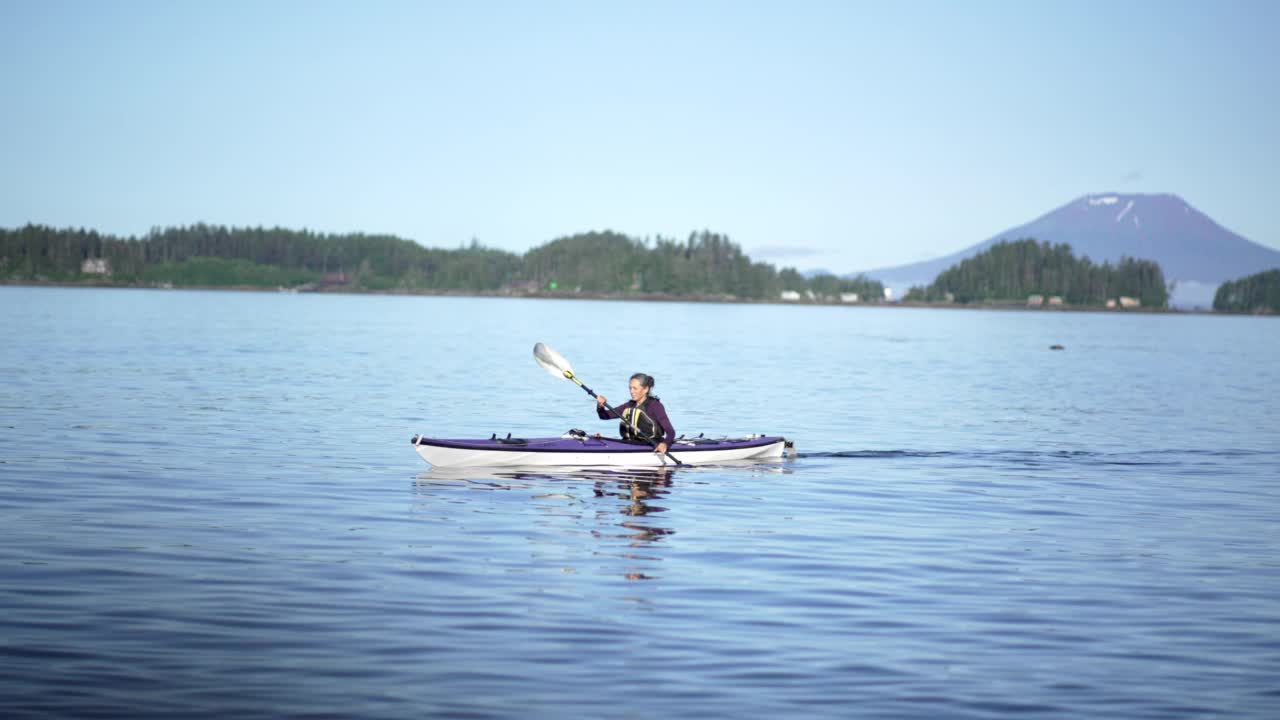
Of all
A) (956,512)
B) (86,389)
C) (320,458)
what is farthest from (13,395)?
(956,512)

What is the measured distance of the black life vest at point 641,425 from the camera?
21969 millimetres

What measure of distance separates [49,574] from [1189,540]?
13.8m

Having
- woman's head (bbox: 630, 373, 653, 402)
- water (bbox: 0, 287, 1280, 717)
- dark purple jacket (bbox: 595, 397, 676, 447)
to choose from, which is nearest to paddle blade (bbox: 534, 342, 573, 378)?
dark purple jacket (bbox: 595, 397, 676, 447)

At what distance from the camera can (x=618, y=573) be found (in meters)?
13.7

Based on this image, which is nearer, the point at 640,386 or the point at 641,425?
the point at 640,386

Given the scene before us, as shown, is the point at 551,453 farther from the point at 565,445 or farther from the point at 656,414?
the point at 656,414

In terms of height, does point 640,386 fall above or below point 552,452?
above

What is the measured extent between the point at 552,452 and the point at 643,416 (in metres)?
1.75

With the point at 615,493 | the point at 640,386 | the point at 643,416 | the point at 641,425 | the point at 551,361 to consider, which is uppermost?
the point at 551,361

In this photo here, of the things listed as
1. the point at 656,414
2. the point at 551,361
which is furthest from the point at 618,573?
the point at 551,361

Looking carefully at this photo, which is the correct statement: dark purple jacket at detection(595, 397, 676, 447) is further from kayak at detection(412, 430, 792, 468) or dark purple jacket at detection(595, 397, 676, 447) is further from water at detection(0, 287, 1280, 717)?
water at detection(0, 287, 1280, 717)

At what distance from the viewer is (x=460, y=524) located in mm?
16625

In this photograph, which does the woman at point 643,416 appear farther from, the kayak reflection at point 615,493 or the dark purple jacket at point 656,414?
the kayak reflection at point 615,493

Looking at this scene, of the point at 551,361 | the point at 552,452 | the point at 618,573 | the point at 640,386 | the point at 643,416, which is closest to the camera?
the point at 618,573
